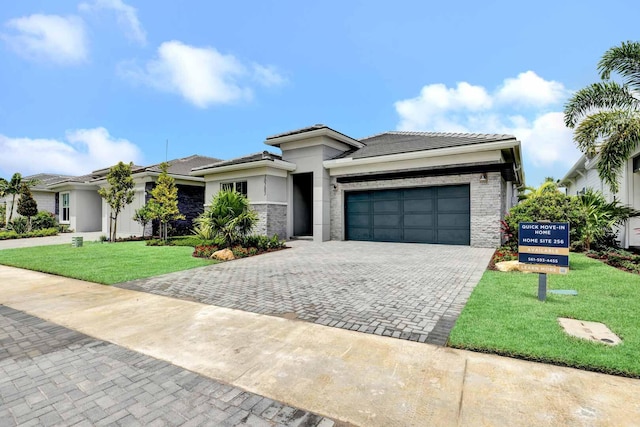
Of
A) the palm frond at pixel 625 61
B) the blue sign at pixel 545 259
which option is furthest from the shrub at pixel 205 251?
the palm frond at pixel 625 61

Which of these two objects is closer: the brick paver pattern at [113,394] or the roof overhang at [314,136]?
the brick paver pattern at [113,394]

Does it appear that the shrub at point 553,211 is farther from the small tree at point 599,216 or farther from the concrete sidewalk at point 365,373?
the concrete sidewalk at point 365,373

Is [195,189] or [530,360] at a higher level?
[195,189]

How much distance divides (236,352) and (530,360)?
3.20 metres

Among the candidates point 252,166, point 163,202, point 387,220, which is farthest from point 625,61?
point 163,202

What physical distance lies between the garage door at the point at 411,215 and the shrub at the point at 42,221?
23040mm

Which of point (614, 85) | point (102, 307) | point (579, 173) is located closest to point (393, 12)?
point (614, 85)

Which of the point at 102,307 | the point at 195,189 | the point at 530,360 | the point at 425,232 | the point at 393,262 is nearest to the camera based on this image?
the point at 530,360

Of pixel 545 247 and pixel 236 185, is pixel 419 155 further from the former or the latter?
pixel 236 185

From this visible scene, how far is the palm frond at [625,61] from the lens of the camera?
9516 millimetres

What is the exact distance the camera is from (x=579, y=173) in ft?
73.3

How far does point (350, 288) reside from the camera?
6.51m

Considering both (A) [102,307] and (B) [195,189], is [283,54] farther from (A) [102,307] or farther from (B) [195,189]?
(B) [195,189]

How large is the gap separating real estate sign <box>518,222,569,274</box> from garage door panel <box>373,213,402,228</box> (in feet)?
30.0
